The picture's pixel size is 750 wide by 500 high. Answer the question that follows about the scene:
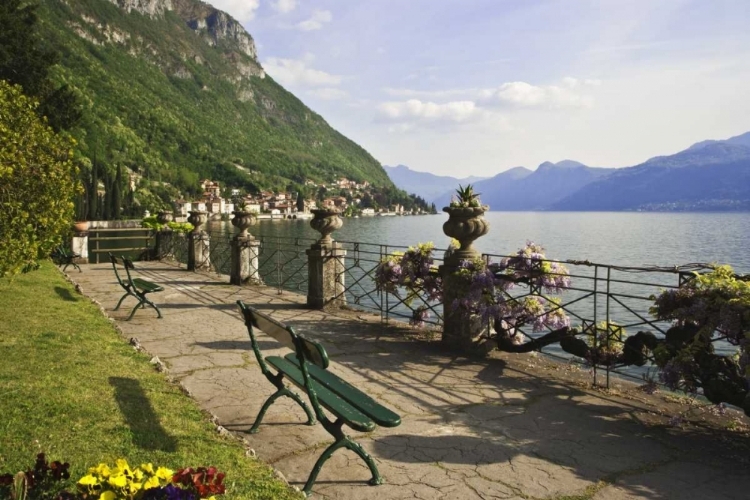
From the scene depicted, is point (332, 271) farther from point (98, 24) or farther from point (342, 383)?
point (98, 24)

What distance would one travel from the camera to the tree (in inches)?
269

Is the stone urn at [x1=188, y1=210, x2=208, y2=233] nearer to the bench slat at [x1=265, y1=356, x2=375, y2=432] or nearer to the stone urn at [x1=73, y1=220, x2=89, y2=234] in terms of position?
the stone urn at [x1=73, y1=220, x2=89, y2=234]

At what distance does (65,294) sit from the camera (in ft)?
33.2

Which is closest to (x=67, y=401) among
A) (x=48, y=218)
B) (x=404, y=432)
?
(x=404, y=432)

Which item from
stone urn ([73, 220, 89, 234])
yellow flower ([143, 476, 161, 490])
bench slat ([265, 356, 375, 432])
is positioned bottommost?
bench slat ([265, 356, 375, 432])

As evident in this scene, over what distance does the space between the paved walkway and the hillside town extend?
89.2 metres

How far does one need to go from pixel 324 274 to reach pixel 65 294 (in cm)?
475

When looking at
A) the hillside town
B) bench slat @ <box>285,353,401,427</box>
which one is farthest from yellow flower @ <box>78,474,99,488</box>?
the hillside town

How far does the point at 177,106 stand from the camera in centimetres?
16462

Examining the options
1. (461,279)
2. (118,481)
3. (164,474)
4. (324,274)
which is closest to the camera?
(118,481)

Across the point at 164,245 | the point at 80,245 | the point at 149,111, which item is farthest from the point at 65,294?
the point at 149,111

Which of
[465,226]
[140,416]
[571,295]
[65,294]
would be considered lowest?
[571,295]

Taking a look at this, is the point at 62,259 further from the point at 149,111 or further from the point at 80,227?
the point at 149,111

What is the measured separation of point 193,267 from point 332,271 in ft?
25.4
